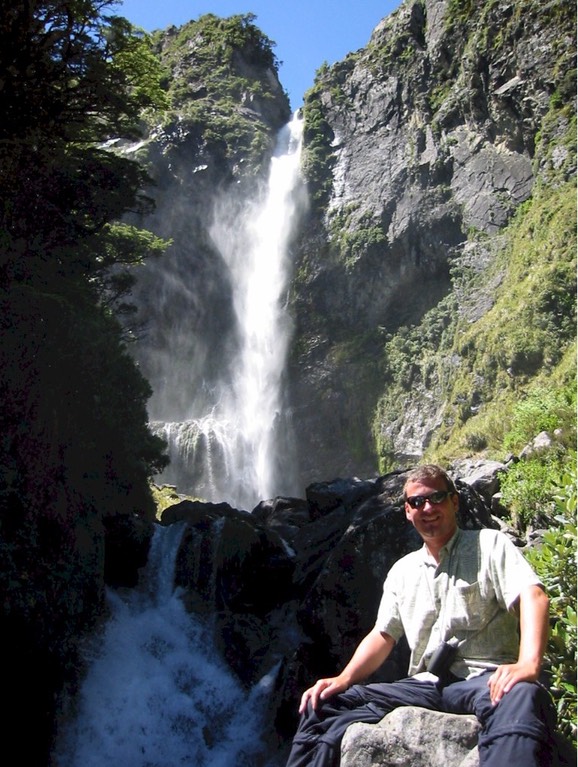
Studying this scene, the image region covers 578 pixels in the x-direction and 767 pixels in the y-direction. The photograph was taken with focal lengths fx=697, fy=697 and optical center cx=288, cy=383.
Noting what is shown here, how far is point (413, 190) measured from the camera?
28.0 m

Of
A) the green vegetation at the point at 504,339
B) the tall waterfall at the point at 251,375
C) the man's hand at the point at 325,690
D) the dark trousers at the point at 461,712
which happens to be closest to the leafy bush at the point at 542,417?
the green vegetation at the point at 504,339

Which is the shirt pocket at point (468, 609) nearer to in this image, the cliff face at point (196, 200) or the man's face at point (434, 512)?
the man's face at point (434, 512)

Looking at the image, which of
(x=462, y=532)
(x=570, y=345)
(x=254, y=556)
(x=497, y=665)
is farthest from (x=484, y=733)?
(x=570, y=345)

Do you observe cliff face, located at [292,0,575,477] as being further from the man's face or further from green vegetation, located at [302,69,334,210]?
the man's face

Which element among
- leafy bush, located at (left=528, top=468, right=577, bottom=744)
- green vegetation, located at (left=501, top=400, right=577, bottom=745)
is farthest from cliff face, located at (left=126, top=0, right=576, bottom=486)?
leafy bush, located at (left=528, top=468, right=577, bottom=744)

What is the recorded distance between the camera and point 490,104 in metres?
25.3

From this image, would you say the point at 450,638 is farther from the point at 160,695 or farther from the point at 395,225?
the point at 395,225

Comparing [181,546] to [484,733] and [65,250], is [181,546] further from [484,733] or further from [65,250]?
[484,733]

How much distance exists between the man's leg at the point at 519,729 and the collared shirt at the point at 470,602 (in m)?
0.31

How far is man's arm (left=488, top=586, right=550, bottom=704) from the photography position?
2.78 meters

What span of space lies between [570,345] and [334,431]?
37.3 ft

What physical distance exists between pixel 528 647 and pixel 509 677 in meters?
0.14

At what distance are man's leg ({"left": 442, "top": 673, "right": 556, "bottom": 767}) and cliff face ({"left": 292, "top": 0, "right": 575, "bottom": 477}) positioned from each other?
20.8 m

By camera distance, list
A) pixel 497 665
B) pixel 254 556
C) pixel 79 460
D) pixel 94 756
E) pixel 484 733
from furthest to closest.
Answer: pixel 254 556
pixel 79 460
pixel 94 756
pixel 497 665
pixel 484 733
